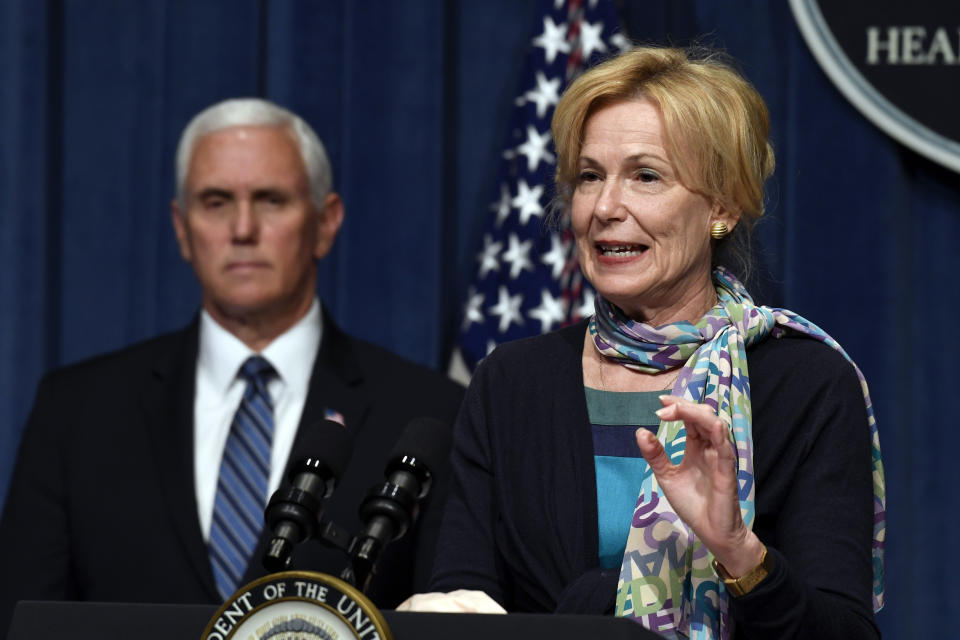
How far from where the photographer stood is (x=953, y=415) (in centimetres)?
337

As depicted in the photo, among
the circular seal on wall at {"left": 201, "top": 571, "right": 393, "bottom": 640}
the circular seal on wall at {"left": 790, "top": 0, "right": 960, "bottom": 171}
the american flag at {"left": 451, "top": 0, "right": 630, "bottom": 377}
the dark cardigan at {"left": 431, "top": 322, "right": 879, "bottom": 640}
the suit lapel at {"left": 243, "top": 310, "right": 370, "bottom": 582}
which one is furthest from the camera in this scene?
the american flag at {"left": 451, "top": 0, "right": 630, "bottom": 377}

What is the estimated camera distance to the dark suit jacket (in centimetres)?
291

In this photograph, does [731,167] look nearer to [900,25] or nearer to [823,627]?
[823,627]

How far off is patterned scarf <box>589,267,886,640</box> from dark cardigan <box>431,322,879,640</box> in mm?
35

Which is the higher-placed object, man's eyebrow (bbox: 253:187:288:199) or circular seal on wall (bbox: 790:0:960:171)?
circular seal on wall (bbox: 790:0:960:171)

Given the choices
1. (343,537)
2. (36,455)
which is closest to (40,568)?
(36,455)

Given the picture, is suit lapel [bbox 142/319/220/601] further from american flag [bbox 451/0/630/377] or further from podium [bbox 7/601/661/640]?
podium [bbox 7/601/661/640]

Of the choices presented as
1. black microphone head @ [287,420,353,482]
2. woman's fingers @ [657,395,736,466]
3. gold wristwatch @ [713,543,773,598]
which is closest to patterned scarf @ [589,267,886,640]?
gold wristwatch @ [713,543,773,598]

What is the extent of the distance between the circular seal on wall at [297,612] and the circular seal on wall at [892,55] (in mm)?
2349

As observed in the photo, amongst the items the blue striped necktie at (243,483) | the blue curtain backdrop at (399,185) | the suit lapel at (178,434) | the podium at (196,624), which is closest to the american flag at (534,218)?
the blue curtain backdrop at (399,185)

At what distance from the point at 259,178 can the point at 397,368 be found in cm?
53

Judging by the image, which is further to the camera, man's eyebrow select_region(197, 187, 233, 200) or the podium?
man's eyebrow select_region(197, 187, 233, 200)

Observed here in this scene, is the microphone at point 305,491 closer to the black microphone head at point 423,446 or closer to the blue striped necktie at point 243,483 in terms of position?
the black microphone head at point 423,446

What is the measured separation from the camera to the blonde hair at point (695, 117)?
1.87 metres
